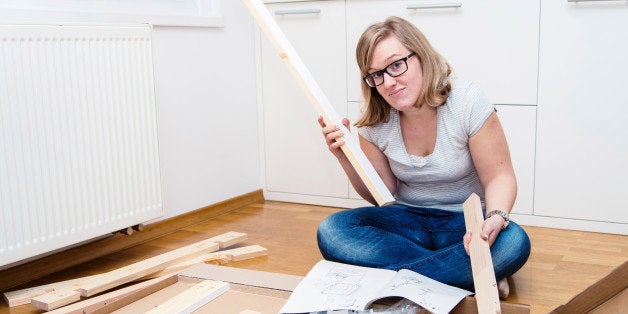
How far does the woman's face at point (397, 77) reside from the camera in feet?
5.42

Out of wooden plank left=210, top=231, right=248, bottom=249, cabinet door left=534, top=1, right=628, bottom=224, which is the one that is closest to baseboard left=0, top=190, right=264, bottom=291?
wooden plank left=210, top=231, right=248, bottom=249

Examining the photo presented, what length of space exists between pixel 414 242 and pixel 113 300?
76 cm

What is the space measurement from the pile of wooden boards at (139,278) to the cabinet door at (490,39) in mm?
956

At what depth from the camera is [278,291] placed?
158cm

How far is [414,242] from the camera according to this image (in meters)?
1.80

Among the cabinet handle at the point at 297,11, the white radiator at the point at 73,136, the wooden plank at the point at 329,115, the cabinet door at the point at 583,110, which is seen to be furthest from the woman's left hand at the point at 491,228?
the cabinet handle at the point at 297,11

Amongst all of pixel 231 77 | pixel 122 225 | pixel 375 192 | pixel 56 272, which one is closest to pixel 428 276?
pixel 375 192

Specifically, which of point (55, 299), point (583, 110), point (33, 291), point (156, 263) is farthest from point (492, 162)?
point (33, 291)

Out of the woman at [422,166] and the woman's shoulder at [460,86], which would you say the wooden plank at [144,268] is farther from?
the woman's shoulder at [460,86]

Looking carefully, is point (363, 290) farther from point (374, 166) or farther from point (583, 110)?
point (583, 110)

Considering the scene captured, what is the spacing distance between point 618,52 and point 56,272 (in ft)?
6.05

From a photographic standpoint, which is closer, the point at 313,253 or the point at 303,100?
the point at 313,253

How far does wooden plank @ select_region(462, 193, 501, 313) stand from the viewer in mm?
1175

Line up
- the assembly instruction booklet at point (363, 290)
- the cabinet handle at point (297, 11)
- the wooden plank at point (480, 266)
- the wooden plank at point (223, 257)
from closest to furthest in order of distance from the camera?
the wooden plank at point (480, 266) < the assembly instruction booklet at point (363, 290) < the wooden plank at point (223, 257) < the cabinet handle at point (297, 11)
